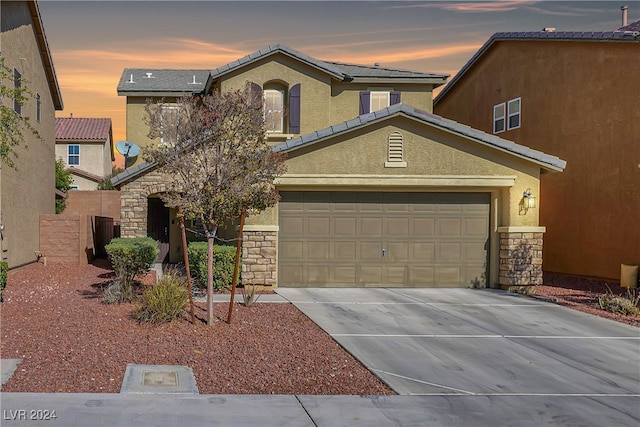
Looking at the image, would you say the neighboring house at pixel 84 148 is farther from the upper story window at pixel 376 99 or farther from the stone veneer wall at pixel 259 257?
the stone veneer wall at pixel 259 257

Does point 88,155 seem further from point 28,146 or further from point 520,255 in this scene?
point 520,255

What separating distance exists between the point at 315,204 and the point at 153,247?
4265 millimetres

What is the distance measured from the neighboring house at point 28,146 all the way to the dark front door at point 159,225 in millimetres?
3498

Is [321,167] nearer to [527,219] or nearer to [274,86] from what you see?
[527,219]

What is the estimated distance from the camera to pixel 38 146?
63.8 feet

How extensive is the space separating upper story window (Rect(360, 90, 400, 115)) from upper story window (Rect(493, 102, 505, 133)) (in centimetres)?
385

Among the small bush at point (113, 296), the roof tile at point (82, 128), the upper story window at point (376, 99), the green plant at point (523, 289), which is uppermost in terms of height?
the roof tile at point (82, 128)

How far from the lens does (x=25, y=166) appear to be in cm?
1755

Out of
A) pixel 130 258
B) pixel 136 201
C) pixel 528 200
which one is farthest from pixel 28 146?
pixel 528 200

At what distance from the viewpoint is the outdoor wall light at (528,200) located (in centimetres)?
1559

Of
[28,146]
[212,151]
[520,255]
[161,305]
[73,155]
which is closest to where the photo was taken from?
[212,151]

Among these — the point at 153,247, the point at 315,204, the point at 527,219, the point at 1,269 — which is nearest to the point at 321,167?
the point at 315,204

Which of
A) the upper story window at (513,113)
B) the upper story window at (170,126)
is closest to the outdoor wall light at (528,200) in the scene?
the upper story window at (513,113)

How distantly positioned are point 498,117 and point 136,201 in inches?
546
